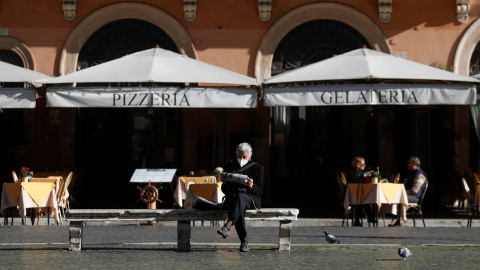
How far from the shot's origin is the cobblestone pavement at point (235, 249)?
10109mm

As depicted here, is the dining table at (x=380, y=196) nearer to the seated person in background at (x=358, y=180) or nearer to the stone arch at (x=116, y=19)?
the seated person in background at (x=358, y=180)

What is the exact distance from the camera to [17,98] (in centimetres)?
1641

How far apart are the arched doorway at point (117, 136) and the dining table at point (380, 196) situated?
528 cm

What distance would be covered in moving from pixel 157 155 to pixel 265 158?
210cm

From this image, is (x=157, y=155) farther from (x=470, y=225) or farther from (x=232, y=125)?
(x=470, y=225)

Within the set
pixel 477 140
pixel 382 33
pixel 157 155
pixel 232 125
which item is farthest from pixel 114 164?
pixel 477 140

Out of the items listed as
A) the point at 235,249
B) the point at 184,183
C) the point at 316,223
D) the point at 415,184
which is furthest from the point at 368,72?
the point at 235,249

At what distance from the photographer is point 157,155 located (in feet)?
66.8

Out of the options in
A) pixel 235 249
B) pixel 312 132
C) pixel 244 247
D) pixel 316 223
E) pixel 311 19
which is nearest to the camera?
pixel 244 247

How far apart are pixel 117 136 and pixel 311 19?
14.7 ft

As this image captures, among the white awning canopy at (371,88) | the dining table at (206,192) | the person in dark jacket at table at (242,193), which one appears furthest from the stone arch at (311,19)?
the person in dark jacket at table at (242,193)

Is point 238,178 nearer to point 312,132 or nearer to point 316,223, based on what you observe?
point 316,223

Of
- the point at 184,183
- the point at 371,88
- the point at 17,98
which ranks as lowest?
the point at 184,183

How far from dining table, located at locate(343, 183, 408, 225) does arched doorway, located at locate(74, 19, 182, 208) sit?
5.28 metres
